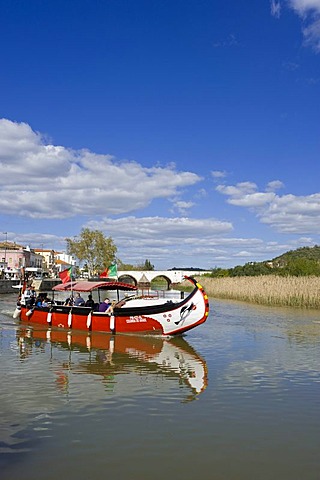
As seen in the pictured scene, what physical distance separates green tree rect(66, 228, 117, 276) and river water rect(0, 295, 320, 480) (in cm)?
9034

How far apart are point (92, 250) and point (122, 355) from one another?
307 feet

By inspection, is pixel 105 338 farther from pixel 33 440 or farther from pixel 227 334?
pixel 33 440

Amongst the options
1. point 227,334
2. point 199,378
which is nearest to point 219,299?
point 227,334

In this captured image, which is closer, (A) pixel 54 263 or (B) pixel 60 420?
(B) pixel 60 420

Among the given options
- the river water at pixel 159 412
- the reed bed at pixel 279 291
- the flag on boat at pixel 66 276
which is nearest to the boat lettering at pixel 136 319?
the river water at pixel 159 412

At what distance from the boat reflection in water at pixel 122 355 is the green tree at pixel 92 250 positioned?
84528mm

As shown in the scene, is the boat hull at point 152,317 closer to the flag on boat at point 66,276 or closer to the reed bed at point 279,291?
the flag on boat at point 66,276

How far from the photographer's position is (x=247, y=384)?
13.4 metres

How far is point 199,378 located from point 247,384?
1477mm

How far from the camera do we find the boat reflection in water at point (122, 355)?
14750 millimetres

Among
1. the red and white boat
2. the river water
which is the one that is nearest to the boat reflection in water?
the river water

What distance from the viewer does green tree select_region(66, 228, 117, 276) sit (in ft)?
360

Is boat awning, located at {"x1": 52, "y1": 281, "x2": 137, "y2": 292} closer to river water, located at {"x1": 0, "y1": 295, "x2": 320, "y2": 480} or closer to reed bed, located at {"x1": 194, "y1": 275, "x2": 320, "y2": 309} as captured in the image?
river water, located at {"x1": 0, "y1": 295, "x2": 320, "y2": 480}

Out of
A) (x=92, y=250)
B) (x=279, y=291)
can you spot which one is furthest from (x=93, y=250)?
(x=279, y=291)
